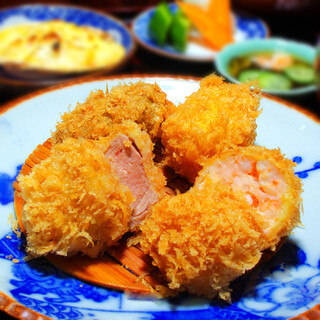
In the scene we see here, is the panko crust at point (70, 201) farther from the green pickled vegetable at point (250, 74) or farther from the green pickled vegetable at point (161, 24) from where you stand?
the green pickled vegetable at point (161, 24)

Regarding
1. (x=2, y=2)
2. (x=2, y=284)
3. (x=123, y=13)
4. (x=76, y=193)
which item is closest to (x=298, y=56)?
(x=123, y=13)

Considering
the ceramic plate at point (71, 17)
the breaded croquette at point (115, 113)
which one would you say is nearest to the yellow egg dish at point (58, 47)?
the ceramic plate at point (71, 17)

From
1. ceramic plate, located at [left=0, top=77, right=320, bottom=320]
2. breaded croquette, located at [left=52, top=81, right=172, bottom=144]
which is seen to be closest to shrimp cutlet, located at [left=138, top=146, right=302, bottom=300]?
ceramic plate, located at [left=0, top=77, right=320, bottom=320]

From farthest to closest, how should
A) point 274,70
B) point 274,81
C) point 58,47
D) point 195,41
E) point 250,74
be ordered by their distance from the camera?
point 195,41 < point 58,47 < point 274,70 < point 250,74 < point 274,81

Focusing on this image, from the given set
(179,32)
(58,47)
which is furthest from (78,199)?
(179,32)

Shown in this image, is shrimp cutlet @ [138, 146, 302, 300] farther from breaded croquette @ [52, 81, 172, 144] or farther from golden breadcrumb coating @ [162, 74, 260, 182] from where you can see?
breaded croquette @ [52, 81, 172, 144]

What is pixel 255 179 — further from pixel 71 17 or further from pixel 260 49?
pixel 71 17
